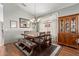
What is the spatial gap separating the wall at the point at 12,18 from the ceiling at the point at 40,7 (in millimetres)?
94

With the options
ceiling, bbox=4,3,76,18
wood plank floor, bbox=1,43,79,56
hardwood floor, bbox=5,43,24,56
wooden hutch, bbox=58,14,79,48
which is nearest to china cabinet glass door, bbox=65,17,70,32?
wooden hutch, bbox=58,14,79,48

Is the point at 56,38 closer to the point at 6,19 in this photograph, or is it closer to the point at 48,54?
the point at 48,54

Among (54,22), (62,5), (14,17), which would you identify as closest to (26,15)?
(14,17)

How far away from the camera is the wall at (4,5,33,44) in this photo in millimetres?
2062

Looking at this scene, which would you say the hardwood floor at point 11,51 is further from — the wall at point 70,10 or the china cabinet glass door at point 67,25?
the wall at point 70,10

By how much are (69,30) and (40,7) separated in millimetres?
797

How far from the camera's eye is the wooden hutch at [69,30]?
2.04 meters

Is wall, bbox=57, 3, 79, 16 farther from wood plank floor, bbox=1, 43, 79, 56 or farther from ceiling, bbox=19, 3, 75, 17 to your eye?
wood plank floor, bbox=1, 43, 79, 56

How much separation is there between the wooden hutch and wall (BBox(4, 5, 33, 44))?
27.5 inches

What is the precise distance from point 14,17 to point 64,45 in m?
1.24

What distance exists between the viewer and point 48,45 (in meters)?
2.16

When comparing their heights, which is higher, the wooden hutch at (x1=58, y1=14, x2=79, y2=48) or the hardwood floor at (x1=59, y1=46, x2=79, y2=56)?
the wooden hutch at (x1=58, y1=14, x2=79, y2=48)

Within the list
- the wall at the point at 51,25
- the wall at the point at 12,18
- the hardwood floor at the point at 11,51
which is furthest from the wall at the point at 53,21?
the hardwood floor at the point at 11,51

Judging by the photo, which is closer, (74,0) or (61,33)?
(74,0)
